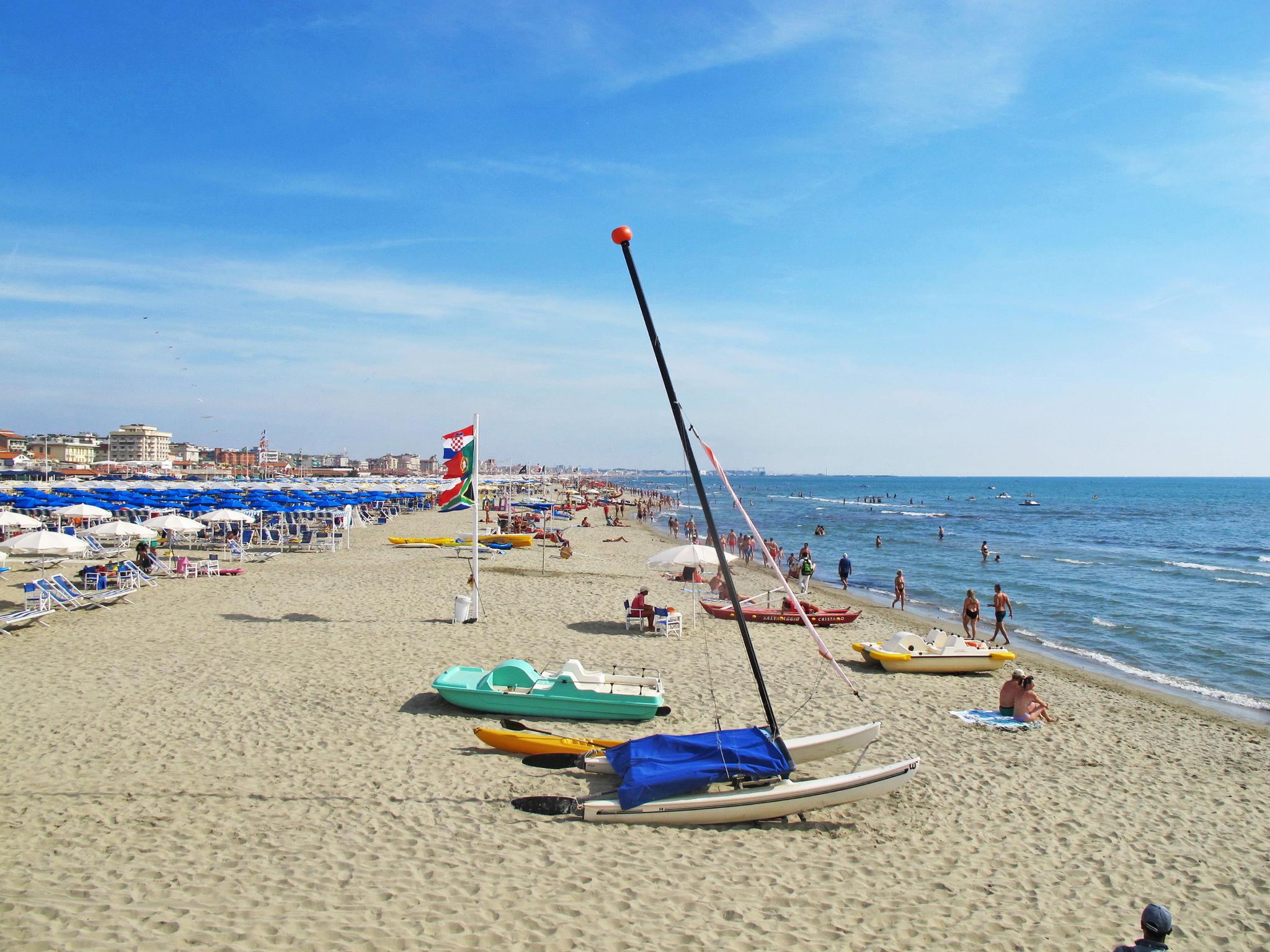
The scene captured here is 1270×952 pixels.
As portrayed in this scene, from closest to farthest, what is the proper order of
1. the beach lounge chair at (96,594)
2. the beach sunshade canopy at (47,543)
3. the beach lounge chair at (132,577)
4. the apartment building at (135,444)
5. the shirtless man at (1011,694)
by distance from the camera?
the shirtless man at (1011,694), the beach lounge chair at (96,594), the beach sunshade canopy at (47,543), the beach lounge chair at (132,577), the apartment building at (135,444)

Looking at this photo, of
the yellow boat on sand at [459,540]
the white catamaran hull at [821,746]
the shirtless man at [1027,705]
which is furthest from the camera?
the yellow boat on sand at [459,540]

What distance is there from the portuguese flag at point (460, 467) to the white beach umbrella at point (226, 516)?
1562 centimetres

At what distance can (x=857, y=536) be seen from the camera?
165 ft

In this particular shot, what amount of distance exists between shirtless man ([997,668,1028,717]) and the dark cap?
703 cm

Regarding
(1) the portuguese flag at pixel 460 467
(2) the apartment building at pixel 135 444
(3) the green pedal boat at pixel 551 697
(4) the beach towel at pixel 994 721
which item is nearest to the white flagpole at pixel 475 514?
(1) the portuguese flag at pixel 460 467

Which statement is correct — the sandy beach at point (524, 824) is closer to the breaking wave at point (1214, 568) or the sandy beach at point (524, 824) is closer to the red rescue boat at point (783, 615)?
the red rescue boat at point (783, 615)

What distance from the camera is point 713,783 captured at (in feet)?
23.5

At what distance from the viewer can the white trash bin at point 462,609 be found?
15.3 metres

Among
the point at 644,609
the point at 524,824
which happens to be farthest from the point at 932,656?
the point at 524,824

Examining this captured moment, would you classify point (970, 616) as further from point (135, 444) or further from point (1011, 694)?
point (135, 444)

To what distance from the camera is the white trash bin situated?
15.3m

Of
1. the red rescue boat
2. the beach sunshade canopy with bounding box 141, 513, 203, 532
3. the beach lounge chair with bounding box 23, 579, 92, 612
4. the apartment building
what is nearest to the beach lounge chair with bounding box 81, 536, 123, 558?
the beach sunshade canopy with bounding box 141, 513, 203, 532

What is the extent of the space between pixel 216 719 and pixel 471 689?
10.0 ft

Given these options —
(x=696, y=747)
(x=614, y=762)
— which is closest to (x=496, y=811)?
(x=614, y=762)
